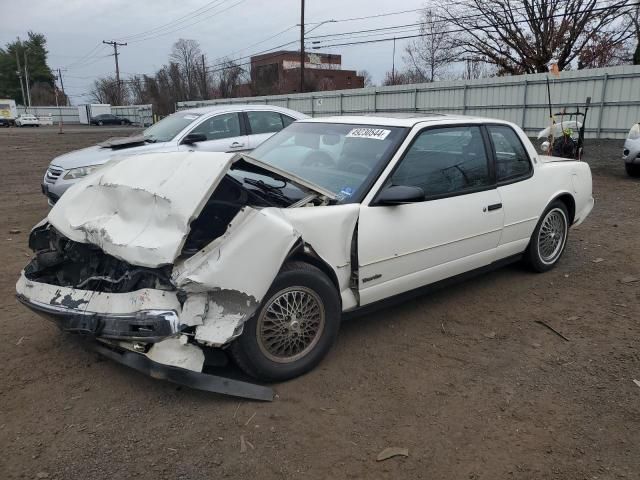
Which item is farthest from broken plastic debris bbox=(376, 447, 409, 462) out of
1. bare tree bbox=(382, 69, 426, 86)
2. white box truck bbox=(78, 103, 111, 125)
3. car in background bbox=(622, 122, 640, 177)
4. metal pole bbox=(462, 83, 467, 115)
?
white box truck bbox=(78, 103, 111, 125)

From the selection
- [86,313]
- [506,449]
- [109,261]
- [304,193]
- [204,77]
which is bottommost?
[506,449]

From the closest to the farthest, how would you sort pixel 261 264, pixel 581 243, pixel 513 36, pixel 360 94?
pixel 261 264, pixel 581 243, pixel 360 94, pixel 513 36

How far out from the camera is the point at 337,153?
4.00 m

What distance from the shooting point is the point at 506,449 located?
2.66 m

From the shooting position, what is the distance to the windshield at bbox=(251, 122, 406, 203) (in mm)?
3691

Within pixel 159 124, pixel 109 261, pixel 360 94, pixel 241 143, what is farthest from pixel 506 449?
pixel 360 94

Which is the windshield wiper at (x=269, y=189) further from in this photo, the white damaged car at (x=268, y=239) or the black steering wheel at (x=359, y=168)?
Answer: the black steering wheel at (x=359, y=168)

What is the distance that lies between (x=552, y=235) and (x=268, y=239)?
11.9 ft

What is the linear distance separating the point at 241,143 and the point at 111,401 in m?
5.79

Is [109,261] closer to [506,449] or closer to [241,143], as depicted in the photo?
[506,449]

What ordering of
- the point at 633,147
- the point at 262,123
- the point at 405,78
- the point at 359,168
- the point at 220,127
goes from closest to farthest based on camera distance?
the point at 359,168
the point at 220,127
the point at 262,123
the point at 633,147
the point at 405,78

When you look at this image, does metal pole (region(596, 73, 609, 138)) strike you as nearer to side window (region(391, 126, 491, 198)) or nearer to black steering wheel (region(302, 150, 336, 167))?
side window (region(391, 126, 491, 198))

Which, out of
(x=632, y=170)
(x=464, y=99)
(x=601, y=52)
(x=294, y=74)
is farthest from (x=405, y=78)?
(x=632, y=170)

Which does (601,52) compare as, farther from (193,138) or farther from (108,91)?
(108,91)
